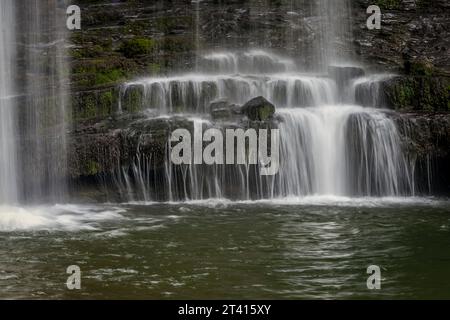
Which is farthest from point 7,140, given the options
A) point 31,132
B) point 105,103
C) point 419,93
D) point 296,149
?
point 419,93

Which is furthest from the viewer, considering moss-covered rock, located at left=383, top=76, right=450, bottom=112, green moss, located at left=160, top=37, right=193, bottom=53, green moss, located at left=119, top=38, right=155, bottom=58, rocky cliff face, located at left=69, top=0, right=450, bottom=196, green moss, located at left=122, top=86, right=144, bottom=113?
green moss, located at left=160, top=37, right=193, bottom=53

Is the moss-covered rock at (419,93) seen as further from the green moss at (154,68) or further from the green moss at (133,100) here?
the green moss at (154,68)

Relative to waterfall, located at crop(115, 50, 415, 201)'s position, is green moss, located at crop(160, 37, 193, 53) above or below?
above

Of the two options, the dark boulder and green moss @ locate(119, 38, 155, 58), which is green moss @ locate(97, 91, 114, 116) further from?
green moss @ locate(119, 38, 155, 58)

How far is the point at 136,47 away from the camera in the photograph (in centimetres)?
2541

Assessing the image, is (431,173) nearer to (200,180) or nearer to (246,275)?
(200,180)

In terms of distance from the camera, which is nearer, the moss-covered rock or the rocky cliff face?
the rocky cliff face

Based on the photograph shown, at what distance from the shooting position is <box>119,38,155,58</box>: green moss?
25.2 metres

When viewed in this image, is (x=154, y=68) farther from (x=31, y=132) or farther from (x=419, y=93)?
(x=419, y=93)

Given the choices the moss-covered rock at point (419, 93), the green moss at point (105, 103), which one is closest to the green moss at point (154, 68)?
the green moss at point (105, 103)

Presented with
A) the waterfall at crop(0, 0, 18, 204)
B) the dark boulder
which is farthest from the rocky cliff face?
the dark boulder

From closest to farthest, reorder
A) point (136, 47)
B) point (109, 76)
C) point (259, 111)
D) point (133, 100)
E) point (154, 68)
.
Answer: point (259, 111), point (133, 100), point (109, 76), point (154, 68), point (136, 47)
